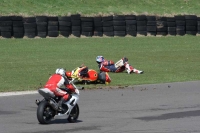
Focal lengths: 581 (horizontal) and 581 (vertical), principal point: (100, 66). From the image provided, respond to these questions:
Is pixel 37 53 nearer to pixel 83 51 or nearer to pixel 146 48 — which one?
pixel 83 51

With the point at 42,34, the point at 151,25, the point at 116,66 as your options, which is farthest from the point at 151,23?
the point at 116,66

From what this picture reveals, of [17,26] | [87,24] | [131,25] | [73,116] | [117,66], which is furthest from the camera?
[131,25]

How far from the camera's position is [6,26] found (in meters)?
28.1

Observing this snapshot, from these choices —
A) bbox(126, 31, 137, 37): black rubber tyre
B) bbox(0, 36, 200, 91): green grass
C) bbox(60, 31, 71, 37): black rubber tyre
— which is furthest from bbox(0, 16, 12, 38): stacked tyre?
bbox(126, 31, 137, 37): black rubber tyre

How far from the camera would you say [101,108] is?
12.8 metres

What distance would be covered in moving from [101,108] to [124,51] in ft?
50.2

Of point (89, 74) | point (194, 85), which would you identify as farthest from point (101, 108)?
point (194, 85)

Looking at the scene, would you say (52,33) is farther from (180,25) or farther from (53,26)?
(180,25)

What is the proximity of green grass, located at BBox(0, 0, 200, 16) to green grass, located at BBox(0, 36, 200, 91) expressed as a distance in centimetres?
496

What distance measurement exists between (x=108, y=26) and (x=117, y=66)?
36.0 ft

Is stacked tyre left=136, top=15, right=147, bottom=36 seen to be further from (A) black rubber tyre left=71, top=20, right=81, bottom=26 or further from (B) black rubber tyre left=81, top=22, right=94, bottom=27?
(A) black rubber tyre left=71, top=20, right=81, bottom=26

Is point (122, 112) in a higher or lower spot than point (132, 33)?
lower

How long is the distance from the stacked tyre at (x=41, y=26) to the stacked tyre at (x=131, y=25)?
179 inches

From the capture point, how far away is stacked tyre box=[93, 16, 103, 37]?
30531mm
